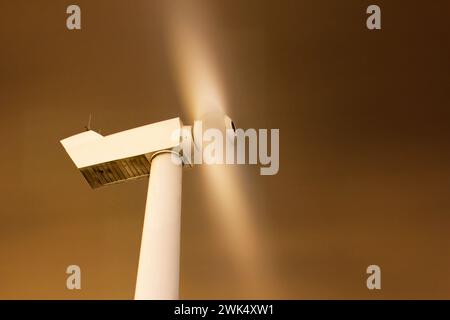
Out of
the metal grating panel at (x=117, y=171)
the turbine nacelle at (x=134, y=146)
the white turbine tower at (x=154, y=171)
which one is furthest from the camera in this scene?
the metal grating panel at (x=117, y=171)

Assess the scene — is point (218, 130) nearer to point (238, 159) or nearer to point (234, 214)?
point (238, 159)

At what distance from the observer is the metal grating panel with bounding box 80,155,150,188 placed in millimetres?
3301

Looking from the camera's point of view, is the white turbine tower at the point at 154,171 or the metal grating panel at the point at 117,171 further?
the metal grating panel at the point at 117,171

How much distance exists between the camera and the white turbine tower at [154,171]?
8.66 ft

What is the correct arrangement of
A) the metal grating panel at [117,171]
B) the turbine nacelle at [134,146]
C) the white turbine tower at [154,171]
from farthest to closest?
the metal grating panel at [117,171], the turbine nacelle at [134,146], the white turbine tower at [154,171]

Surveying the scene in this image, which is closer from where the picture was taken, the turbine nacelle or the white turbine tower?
the white turbine tower

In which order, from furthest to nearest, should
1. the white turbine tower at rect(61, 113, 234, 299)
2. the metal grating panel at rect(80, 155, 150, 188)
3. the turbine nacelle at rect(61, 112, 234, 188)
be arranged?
the metal grating panel at rect(80, 155, 150, 188) < the turbine nacelle at rect(61, 112, 234, 188) < the white turbine tower at rect(61, 113, 234, 299)

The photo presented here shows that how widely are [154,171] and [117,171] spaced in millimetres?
352

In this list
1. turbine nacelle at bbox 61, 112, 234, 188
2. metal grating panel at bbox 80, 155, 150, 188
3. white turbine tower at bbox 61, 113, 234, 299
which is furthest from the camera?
metal grating panel at bbox 80, 155, 150, 188

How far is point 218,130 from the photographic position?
10.1 ft

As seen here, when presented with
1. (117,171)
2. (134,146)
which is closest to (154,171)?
(134,146)
